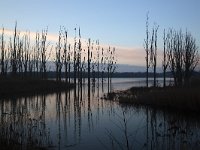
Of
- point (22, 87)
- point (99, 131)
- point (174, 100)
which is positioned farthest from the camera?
point (22, 87)

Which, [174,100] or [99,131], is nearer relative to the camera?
[99,131]

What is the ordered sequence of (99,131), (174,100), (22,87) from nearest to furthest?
(99,131) < (174,100) < (22,87)

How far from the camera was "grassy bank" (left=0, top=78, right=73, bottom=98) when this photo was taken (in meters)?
34.1

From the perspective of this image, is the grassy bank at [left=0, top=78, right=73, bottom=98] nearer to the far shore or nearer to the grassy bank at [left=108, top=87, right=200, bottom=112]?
the far shore

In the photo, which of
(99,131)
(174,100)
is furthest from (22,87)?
(99,131)

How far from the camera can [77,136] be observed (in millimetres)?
12641

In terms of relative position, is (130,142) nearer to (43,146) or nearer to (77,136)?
(77,136)

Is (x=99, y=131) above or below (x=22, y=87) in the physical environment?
below

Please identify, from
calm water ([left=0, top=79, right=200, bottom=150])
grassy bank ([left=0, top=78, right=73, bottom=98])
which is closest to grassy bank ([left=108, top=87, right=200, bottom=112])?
calm water ([left=0, top=79, right=200, bottom=150])

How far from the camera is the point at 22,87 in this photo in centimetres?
3822

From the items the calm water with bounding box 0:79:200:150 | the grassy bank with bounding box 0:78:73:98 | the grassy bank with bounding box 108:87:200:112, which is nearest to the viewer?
the calm water with bounding box 0:79:200:150

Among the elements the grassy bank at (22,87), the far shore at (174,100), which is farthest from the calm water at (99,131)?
the grassy bank at (22,87)

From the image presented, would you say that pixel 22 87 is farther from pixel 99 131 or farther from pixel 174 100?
pixel 99 131

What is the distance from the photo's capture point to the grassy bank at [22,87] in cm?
3409
